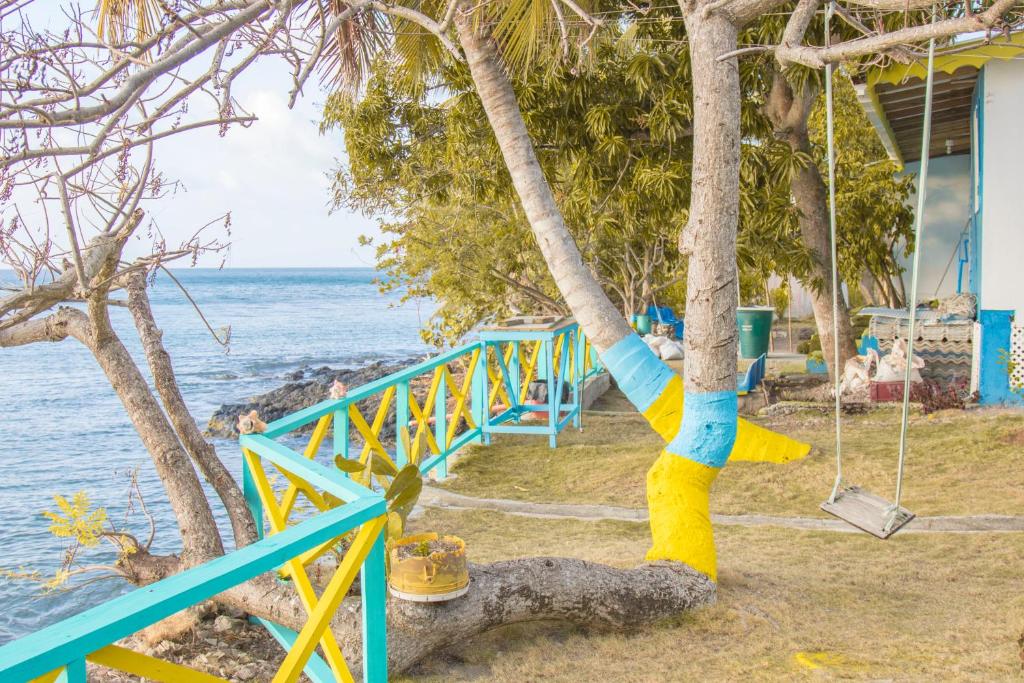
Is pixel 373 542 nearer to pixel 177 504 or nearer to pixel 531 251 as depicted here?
pixel 177 504

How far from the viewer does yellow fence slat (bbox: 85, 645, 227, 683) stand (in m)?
2.07

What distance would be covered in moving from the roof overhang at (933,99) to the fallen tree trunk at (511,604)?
5182mm

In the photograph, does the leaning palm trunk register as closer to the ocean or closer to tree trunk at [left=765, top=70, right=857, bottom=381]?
the ocean

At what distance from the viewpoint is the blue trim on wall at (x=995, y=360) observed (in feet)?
31.1

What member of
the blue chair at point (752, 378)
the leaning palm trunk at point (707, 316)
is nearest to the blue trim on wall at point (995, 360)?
the blue chair at point (752, 378)

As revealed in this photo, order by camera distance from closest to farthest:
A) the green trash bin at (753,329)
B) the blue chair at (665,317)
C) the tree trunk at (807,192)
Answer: the tree trunk at (807,192)
the green trash bin at (753,329)
the blue chair at (665,317)

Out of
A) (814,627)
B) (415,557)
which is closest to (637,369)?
(814,627)

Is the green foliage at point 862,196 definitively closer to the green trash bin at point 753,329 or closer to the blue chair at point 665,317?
the green trash bin at point 753,329

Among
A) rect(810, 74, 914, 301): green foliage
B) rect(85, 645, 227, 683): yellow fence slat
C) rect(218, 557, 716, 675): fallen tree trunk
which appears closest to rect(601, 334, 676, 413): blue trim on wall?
rect(218, 557, 716, 675): fallen tree trunk

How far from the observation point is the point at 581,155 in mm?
9672

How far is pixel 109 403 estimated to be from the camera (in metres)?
22.2

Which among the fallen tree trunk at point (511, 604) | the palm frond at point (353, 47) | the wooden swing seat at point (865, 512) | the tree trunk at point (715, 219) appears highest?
the palm frond at point (353, 47)

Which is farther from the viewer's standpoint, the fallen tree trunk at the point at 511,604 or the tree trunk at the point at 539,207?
the tree trunk at the point at 539,207

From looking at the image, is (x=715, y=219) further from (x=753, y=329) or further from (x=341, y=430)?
(x=753, y=329)
